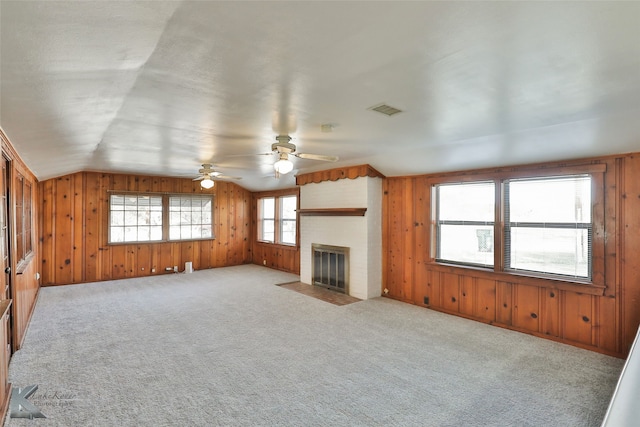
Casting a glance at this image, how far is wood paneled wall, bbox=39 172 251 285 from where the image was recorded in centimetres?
662

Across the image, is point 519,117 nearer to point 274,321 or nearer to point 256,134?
point 256,134

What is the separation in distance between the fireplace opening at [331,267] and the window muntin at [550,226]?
8.57 feet

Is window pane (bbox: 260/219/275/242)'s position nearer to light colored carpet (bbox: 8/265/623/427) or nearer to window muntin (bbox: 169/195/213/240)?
window muntin (bbox: 169/195/213/240)

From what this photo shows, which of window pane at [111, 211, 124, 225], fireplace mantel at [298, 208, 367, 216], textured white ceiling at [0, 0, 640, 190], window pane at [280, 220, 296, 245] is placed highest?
textured white ceiling at [0, 0, 640, 190]

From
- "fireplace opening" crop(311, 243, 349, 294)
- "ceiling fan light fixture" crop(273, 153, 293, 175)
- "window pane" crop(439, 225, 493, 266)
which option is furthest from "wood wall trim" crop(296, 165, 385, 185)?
"ceiling fan light fixture" crop(273, 153, 293, 175)

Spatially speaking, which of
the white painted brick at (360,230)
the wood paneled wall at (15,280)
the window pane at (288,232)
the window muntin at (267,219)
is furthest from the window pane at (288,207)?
the wood paneled wall at (15,280)

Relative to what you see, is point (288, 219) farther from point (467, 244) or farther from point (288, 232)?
point (467, 244)

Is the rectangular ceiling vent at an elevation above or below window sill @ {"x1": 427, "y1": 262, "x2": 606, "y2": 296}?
above

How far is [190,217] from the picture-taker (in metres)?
8.47

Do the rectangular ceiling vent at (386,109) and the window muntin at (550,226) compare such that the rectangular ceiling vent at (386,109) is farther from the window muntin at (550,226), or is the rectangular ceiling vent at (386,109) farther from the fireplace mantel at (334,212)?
the fireplace mantel at (334,212)

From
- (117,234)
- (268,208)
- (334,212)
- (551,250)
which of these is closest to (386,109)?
(551,250)

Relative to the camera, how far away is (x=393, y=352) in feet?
11.4

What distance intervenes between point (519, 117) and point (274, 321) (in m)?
3.67

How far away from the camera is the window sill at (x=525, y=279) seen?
3.61m
